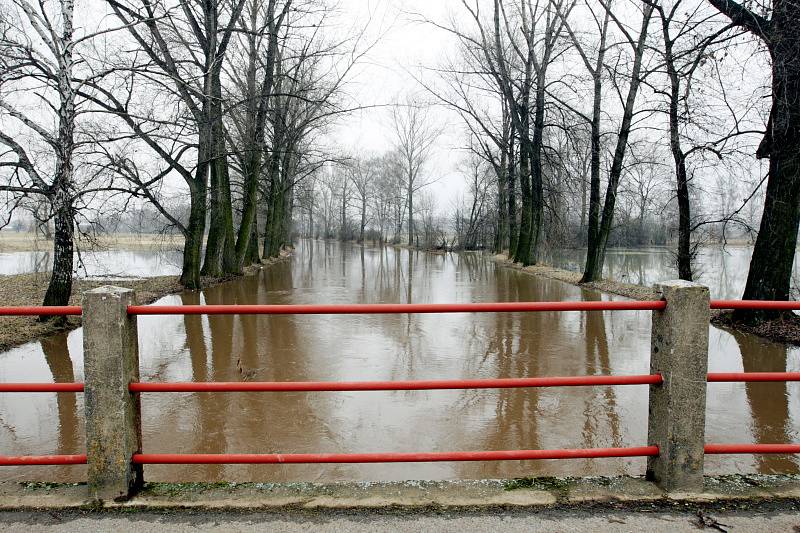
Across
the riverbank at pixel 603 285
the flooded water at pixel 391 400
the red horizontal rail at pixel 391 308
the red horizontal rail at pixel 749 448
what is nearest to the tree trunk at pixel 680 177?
the riverbank at pixel 603 285

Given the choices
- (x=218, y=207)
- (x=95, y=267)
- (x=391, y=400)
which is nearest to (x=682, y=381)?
(x=391, y=400)

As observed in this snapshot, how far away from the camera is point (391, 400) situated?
19.7 feet

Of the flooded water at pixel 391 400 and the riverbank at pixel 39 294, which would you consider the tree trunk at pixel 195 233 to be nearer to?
the riverbank at pixel 39 294

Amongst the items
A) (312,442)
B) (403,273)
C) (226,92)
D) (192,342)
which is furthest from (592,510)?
(403,273)

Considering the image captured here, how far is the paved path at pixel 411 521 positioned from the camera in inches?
97.7

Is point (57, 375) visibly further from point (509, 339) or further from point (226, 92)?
point (226, 92)

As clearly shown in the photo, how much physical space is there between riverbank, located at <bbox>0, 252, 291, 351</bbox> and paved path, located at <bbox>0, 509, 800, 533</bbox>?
3.67 meters

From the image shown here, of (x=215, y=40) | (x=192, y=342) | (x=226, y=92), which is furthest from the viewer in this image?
(x=226, y=92)

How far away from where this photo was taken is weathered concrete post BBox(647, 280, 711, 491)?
8.86ft

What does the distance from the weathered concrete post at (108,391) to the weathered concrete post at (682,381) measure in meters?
2.57

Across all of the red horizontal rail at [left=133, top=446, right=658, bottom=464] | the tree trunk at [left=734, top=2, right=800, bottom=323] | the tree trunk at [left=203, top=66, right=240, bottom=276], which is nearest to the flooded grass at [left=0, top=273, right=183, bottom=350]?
the tree trunk at [left=203, top=66, right=240, bottom=276]

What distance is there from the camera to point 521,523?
2.53m

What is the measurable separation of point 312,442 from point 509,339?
528 centimetres

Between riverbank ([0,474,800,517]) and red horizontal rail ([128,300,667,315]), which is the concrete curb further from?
red horizontal rail ([128,300,667,315])
